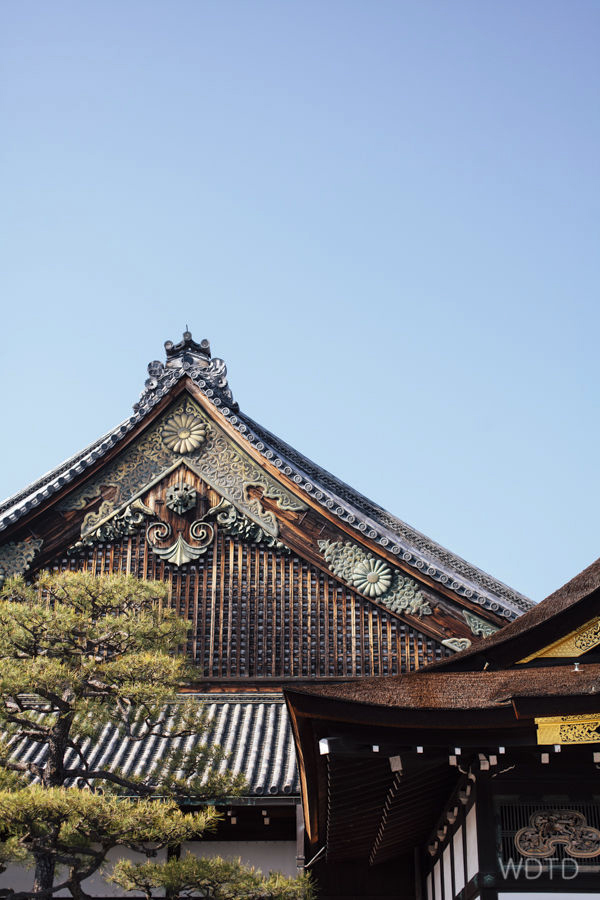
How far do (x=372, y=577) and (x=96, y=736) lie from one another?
17.5ft

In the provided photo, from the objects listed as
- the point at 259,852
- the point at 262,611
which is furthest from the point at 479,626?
the point at 259,852

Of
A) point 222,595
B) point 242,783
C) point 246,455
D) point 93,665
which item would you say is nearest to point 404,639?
point 222,595

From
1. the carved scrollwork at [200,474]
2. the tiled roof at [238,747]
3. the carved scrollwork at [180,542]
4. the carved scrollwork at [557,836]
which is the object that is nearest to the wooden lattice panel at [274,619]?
the carved scrollwork at [180,542]

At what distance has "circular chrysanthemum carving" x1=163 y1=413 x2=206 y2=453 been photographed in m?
15.5

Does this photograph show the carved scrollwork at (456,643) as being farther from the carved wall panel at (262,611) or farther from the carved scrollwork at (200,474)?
the carved scrollwork at (200,474)

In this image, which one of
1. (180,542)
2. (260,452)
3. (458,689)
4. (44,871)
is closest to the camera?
(458,689)

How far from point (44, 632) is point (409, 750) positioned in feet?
14.1


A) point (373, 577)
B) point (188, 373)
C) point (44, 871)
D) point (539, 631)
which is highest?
point (188, 373)

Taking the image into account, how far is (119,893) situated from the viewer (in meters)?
11.8

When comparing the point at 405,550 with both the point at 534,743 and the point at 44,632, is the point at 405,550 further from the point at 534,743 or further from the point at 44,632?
the point at 534,743

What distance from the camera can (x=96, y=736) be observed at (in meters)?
10.1

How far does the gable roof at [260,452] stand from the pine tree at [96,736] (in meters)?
4.37

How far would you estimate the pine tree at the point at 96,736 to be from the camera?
348 inches

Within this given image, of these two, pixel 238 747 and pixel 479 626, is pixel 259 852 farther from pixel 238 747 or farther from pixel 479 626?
pixel 479 626
